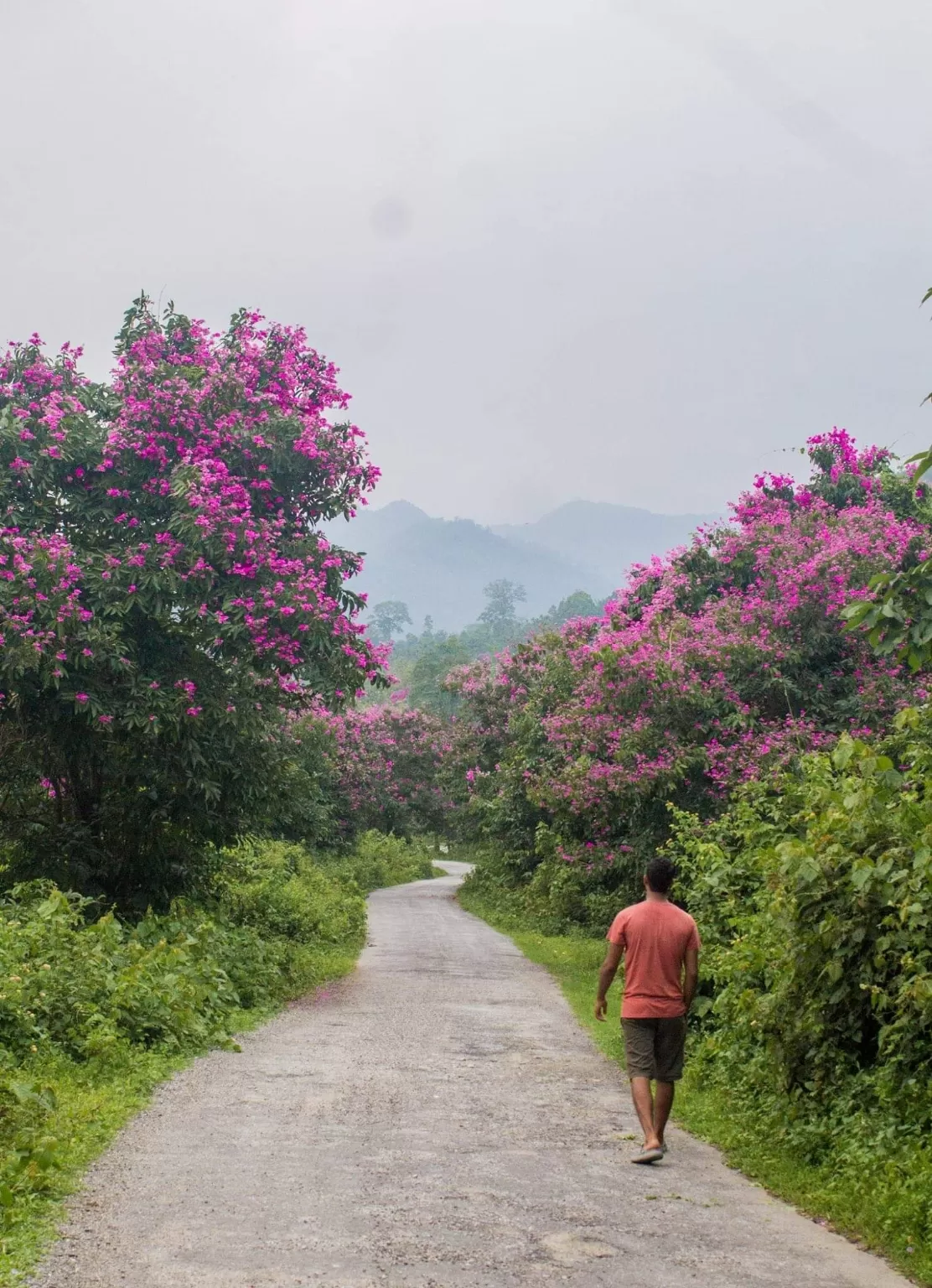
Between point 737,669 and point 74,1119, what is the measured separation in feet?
44.8

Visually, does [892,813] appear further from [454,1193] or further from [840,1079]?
[454,1193]

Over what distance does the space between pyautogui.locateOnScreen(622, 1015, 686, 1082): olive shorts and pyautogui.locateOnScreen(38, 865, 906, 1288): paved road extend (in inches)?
20.1

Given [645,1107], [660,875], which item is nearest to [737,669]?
[660,875]

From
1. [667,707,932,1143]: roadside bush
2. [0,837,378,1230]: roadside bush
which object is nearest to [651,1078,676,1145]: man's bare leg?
[667,707,932,1143]: roadside bush

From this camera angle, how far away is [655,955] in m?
7.67

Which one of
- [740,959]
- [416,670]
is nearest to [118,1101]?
[740,959]

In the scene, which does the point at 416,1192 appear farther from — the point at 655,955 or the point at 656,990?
the point at 655,955

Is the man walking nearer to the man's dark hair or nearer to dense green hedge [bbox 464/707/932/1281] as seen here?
the man's dark hair

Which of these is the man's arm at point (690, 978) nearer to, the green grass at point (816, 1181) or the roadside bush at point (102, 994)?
the green grass at point (816, 1181)

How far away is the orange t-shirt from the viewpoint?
7.62 meters

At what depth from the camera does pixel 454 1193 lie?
6.29 meters

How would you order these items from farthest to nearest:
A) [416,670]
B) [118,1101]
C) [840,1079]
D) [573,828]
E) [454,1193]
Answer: [416,670] < [573,828] < [118,1101] < [840,1079] < [454,1193]

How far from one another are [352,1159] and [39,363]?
11286 millimetres

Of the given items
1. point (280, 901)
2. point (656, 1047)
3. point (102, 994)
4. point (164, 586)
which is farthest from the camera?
point (280, 901)
